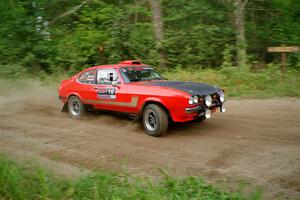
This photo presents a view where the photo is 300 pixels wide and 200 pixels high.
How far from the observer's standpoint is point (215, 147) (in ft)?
21.5

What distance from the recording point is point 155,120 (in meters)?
7.46

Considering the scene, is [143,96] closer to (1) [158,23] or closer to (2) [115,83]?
(2) [115,83]

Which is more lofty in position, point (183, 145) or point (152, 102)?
point (152, 102)

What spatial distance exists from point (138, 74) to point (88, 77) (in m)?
1.52

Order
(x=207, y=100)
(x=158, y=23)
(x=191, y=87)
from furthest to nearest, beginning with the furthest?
(x=158, y=23) < (x=191, y=87) < (x=207, y=100)

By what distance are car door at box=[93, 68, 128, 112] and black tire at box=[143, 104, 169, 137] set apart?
744mm

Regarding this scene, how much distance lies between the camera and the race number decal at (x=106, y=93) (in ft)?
27.2

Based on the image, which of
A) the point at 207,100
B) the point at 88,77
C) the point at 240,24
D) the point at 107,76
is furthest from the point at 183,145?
the point at 240,24

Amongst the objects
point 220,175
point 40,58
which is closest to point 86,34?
point 40,58

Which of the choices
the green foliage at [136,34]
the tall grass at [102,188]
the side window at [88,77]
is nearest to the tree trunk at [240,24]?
the green foliage at [136,34]

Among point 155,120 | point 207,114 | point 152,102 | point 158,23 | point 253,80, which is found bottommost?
point 155,120

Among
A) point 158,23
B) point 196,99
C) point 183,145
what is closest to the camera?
point 183,145

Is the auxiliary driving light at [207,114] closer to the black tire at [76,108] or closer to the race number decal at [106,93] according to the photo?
the race number decal at [106,93]

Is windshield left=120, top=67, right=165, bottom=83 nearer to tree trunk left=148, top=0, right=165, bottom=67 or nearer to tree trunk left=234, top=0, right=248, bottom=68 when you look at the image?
tree trunk left=234, top=0, right=248, bottom=68
